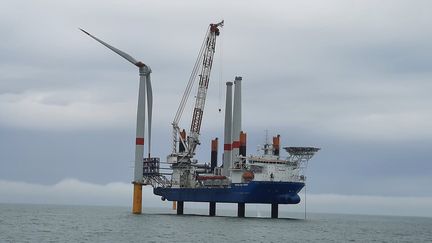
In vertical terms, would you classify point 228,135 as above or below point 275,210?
above

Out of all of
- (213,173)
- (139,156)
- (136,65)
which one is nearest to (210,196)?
(213,173)

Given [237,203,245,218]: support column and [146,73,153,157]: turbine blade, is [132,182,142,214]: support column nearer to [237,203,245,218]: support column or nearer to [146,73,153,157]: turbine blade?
[146,73,153,157]: turbine blade

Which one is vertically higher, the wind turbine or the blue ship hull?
the wind turbine

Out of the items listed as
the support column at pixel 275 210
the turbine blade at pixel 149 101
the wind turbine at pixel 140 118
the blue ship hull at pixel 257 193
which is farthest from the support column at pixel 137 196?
the support column at pixel 275 210

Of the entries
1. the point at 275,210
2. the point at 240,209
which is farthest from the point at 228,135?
the point at 275,210

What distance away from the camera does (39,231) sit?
7756 cm

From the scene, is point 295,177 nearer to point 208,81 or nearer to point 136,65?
point 208,81

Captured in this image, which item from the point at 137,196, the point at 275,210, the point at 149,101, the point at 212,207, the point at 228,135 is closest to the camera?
the point at 228,135

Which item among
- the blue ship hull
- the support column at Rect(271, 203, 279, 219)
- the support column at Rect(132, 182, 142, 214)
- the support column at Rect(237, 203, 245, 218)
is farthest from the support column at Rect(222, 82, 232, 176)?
the support column at Rect(132, 182, 142, 214)

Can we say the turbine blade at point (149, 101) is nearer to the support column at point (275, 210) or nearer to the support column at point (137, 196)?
the support column at point (137, 196)

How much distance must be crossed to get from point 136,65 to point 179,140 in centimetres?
1492

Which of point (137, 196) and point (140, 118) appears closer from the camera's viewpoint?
point (140, 118)

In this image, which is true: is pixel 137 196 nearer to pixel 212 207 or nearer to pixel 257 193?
pixel 212 207

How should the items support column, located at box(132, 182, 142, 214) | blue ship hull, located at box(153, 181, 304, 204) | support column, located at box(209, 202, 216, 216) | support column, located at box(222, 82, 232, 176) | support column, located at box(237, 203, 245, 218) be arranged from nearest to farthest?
blue ship hull, located at box(153, 181, 304, 204) < support column, located at box(222, 82, 232, 176) < support column, located at box(132, 182, 142, 214) < support column, located at box(237, 203, 245, 218) < support column, located at box(209, 202, 216, 216)
